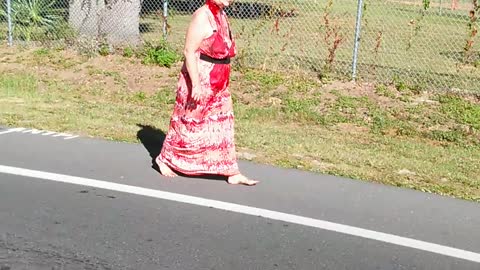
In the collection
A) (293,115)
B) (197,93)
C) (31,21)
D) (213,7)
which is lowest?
(293,115)

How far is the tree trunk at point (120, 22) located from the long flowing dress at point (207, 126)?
21.7ft

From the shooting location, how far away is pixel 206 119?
5.80m

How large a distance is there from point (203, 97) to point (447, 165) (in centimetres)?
281

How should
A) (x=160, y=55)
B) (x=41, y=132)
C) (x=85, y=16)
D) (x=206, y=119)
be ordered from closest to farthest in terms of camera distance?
(x=206, y=119), (x=41, y=132), (x=160, y=55), (x=85, y=16)

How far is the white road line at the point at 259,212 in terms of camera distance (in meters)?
4.54

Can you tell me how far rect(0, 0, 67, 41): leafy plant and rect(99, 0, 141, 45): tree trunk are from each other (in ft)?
3.15

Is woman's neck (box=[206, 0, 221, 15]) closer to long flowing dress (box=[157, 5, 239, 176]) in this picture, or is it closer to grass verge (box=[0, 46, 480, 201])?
long flowing dress (box=[157, 5, 239, 176])

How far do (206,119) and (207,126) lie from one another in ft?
0.20

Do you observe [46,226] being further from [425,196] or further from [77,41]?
[77,41]

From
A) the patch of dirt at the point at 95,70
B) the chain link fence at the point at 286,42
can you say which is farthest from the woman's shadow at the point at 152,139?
the chain link fence at the point at 286,42

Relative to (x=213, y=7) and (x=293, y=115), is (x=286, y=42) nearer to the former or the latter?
(x=293, y=115)

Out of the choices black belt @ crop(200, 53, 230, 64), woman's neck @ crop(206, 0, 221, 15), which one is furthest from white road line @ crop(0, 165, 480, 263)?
woman's neck @ crop(206, 0, 221, 15)

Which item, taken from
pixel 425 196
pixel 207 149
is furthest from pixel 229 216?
pixel 425 196

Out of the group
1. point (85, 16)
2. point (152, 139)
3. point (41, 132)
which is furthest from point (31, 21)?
point (152, 139)
